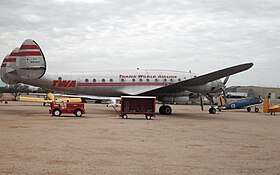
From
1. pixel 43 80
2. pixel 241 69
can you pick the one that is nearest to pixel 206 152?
pixel 241 69

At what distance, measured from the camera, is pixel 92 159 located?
28.0 ft

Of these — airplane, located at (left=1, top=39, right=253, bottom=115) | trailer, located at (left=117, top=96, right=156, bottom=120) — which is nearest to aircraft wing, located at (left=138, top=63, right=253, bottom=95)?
airplane, located at (left=1, top=39, right=253, bottom=115)

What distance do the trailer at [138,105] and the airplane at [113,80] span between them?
289cm

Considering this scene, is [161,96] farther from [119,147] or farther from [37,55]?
[119,147]

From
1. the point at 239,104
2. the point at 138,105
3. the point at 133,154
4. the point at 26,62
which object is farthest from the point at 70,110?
the point at 239,104

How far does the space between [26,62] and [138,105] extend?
8502 mm

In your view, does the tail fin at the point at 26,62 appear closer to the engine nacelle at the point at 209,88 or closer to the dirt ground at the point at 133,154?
the engine nacelle at the point at 209,88

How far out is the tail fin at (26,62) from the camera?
24125 millimetres

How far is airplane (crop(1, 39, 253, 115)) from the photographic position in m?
24.2

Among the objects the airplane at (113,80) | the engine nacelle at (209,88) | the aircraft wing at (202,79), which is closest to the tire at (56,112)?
the airplane at (113,80)

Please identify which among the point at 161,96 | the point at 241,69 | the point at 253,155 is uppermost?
the point at 241,69

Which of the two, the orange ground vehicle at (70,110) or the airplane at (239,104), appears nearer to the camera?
the orange ground vehicle at (70,110)

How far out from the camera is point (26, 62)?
79.3 feet

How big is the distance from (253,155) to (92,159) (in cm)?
452
